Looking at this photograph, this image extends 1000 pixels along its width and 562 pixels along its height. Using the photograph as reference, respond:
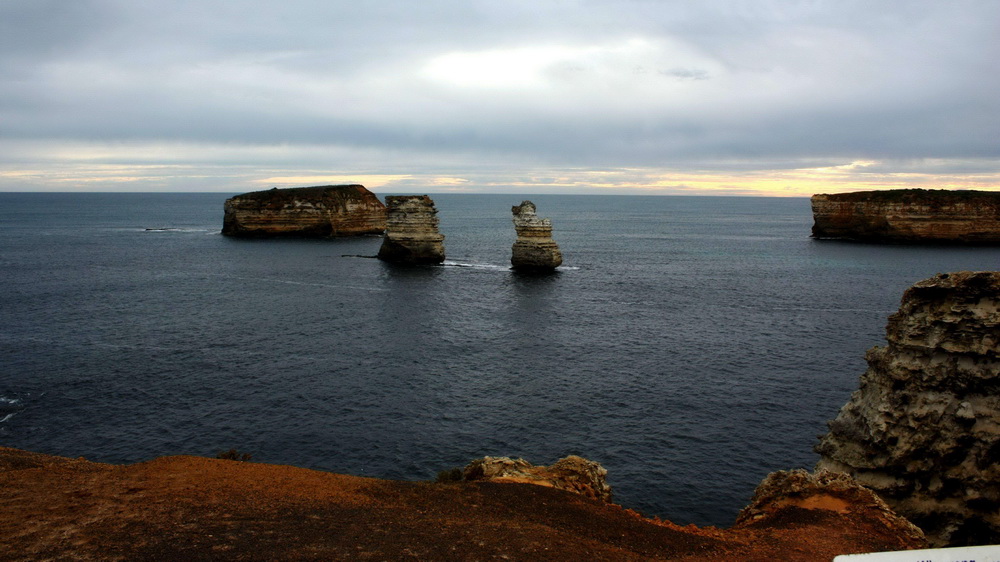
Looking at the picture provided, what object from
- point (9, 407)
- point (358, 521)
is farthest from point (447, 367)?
point (358, 521)

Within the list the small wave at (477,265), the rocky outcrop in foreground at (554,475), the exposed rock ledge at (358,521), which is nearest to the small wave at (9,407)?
the exposed rock ledge at (358,521)

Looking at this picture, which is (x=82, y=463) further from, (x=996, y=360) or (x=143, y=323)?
(x=143, y=323)

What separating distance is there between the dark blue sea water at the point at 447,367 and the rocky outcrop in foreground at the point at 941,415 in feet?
25.4

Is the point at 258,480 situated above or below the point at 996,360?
below

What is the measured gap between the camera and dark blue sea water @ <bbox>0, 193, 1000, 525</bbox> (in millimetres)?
28938

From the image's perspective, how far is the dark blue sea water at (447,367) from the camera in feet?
94.9

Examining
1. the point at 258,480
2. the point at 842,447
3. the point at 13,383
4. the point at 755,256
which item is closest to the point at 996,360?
the point at 842,447

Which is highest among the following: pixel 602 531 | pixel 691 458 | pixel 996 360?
pixel 996 360

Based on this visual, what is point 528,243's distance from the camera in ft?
272

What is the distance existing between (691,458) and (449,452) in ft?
36.1

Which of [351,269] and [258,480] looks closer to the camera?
[258,480]

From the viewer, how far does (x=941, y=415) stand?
56.0 feet

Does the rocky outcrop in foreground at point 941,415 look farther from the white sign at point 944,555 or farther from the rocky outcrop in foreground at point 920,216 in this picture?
the rocky outcrop in foreground at point 920,216

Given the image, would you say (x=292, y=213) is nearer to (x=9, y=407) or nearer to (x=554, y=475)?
(x=9, y=407)
